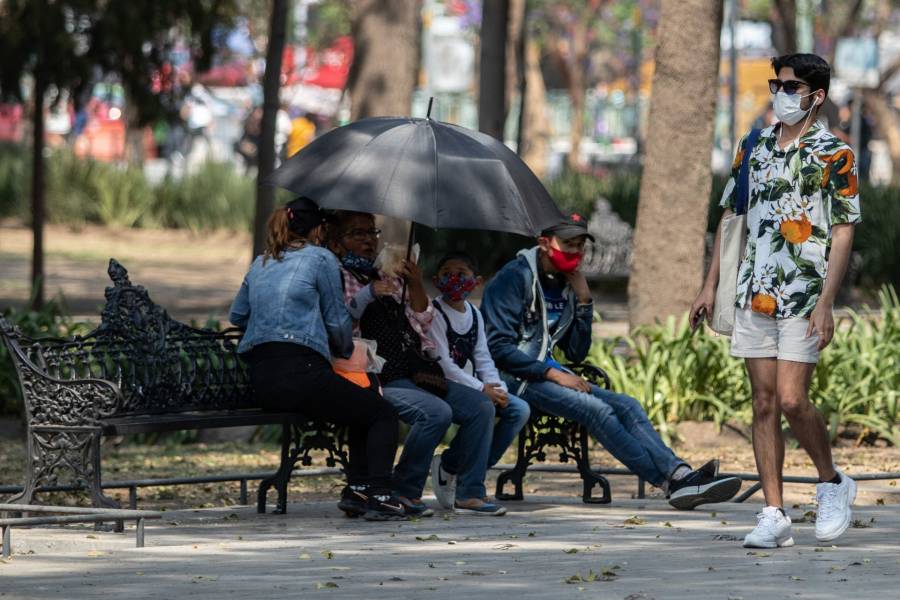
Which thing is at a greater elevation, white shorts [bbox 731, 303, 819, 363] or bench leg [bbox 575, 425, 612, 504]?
white shorts [bbox 731, 303, 819, 363]

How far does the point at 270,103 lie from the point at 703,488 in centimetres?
707

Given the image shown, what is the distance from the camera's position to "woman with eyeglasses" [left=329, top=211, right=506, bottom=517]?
24.9 ft

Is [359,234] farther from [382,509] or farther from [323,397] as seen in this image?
[382,509]

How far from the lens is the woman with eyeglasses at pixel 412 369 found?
24.9 ft

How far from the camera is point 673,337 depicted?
1076 centimetres

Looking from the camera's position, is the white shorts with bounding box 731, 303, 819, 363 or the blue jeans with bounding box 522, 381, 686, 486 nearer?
the white shorts with bounding box 731, 303, 819, 363

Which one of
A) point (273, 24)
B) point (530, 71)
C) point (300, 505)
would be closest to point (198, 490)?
point (300, 505)

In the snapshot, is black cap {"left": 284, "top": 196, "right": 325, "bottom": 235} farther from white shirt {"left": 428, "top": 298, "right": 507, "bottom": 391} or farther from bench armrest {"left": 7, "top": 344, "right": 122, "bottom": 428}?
bench armrest {"left": 7, "top": 344, "right": 122, "bottom": 428}

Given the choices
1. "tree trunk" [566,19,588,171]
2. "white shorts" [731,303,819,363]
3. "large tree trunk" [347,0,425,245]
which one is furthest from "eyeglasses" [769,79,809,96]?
"tree trunk" [566,19,588,171]

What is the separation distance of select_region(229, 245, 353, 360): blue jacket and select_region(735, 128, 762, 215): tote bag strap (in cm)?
159

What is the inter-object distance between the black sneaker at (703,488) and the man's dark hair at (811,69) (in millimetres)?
1683

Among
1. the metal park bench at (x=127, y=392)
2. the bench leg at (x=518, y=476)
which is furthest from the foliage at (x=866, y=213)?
the metal park bench at (x=127, y=392)

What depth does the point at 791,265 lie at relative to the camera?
6680mm

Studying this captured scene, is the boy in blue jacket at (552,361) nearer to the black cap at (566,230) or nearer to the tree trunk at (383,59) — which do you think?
the black cap at (566,230)
